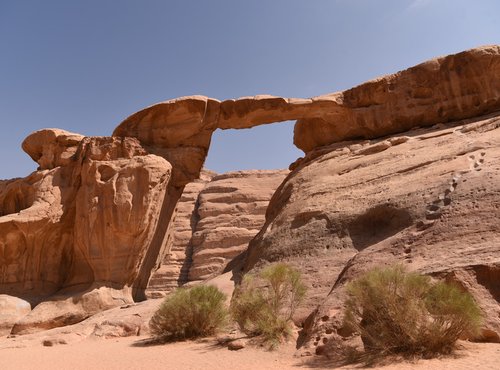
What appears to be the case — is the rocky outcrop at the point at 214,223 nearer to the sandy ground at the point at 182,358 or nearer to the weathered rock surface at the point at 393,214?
the weathered rock surface at the point at 393,214

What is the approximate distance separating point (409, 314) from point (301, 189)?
858 centimetres

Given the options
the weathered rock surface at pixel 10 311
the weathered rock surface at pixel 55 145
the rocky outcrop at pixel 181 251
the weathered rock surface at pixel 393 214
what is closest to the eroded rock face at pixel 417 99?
the weathered rock surface at pixel 393 214

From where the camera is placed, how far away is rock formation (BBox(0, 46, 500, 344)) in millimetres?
11680

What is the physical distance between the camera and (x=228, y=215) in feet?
149

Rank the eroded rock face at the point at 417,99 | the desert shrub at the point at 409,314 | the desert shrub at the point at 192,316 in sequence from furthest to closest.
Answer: the eroded rock face at the point at 417,99
the desert shrub at the point at 192,316
the desert shrub at the point at 409,314

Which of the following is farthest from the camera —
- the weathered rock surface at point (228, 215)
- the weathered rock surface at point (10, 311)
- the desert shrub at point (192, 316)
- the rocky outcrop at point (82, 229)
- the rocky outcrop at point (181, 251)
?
the weathered rock surface at point (228, 215)

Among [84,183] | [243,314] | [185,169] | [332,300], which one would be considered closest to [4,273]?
[84,183]

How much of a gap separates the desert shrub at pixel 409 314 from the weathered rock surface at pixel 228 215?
30245mm

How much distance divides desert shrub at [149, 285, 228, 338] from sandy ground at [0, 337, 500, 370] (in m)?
0.60

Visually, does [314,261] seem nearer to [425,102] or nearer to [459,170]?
[459,170]

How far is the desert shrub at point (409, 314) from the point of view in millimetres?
7543

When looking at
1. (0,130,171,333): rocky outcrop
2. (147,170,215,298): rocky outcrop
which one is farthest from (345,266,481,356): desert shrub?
(147,170,215,298): rocky outcrop

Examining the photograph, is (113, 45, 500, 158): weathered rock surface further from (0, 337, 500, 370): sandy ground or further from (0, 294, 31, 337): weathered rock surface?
(0, 337, 500, 370): sandy ground

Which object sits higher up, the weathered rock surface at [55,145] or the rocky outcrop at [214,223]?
the weathered rock surface at [55,145]
